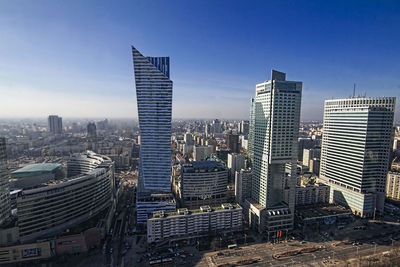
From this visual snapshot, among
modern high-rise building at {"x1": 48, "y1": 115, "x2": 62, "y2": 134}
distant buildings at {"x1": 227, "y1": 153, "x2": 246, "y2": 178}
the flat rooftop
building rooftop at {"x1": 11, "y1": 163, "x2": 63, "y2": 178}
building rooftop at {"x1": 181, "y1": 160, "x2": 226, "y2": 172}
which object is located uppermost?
modern high-rise building at {"x1": 48, "y1": 115, "x2": 62, "y2": 134}

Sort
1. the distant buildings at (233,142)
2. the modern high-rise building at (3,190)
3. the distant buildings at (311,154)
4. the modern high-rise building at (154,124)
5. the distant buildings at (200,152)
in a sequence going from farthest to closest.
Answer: the distant buildings at (233,142) → the distant buildings at (200,152) → the distant buildings at (311,154) → the modern high-rise building at (154,124) → the modern high-rise building at (3,190)

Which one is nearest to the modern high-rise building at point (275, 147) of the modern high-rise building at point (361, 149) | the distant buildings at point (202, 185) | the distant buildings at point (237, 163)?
the distant buildings at point (202, 185)

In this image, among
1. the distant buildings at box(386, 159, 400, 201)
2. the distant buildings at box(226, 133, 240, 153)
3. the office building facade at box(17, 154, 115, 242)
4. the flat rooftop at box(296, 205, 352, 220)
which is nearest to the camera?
the office building facade at box(17, 154, 115, 242)

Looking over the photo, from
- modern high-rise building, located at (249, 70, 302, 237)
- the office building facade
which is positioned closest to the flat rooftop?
modern high-rise building, located at (249, 70, 302, 237)

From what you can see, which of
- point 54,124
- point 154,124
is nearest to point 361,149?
point 154,124

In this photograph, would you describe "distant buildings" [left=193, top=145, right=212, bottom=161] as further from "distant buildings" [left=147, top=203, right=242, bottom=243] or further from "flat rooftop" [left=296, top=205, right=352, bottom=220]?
"distant buildings" [left=147, top=203, right=242, bottom=243]

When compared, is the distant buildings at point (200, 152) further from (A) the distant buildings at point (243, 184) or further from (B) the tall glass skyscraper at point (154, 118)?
(B) the tall glass skyscraper at point (154, 118)

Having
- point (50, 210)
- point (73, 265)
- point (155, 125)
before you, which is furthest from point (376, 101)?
point (50, 210)
